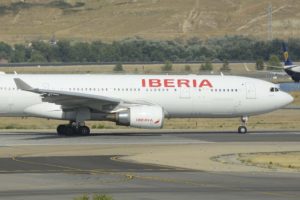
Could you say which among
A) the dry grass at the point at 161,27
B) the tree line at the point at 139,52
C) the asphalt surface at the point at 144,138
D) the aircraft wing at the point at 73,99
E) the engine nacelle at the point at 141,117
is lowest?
the asphalt surface at the point at 144,138

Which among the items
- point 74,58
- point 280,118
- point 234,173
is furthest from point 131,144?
point 74,58

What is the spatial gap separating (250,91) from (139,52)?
10050 cm

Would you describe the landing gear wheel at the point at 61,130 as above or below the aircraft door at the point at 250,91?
below

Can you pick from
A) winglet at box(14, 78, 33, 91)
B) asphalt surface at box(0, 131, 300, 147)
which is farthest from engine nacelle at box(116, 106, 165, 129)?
winglet at box(14, 78, 33, 91)

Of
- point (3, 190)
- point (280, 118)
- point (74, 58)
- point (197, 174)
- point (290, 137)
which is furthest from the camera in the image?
point (74, 58)

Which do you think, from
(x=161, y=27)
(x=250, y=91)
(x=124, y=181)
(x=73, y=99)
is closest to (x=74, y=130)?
(x=73, y=99)

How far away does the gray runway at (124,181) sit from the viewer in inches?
1035

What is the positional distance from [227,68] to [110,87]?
76322 millimetres

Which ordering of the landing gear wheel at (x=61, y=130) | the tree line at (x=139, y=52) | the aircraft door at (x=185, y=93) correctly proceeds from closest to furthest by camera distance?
the landing gear wheel at (x=61, y=130)
the aircraft door at (x=185, y=93)
the tree line at (x=139, y=52)

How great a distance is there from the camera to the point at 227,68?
124375 millimetres

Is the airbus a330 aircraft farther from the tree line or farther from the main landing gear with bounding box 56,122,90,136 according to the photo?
the tree line

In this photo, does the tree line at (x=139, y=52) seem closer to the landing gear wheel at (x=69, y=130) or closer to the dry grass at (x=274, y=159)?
the landing gear wheel at (x=69, y=130)

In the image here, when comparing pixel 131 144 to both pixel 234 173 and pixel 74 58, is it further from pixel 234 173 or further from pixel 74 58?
pixel 74 58

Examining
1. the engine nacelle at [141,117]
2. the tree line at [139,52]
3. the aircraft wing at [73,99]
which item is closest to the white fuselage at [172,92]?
the aircraft wing at [73,99]
